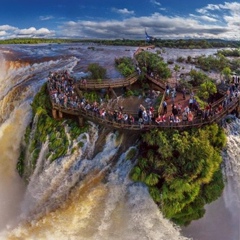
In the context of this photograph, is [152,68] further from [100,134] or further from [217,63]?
[100,134]

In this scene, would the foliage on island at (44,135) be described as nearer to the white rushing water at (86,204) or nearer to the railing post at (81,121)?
the railing post at (81,121)

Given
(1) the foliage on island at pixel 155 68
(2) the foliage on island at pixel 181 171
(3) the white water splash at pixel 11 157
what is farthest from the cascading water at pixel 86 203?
(1) the foliage on island at pixel 155 68

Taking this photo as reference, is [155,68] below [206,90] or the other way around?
the other way around

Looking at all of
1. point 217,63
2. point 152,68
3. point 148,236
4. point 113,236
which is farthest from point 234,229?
point 217,63

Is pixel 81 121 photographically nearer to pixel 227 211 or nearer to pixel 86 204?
pixel 86 204

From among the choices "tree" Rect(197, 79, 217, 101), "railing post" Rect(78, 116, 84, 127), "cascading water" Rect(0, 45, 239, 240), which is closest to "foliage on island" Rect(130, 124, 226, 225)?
"cascading water" Rect(0, 45, 239, 240)

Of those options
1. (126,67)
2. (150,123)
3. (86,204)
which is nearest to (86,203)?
(86,204)
